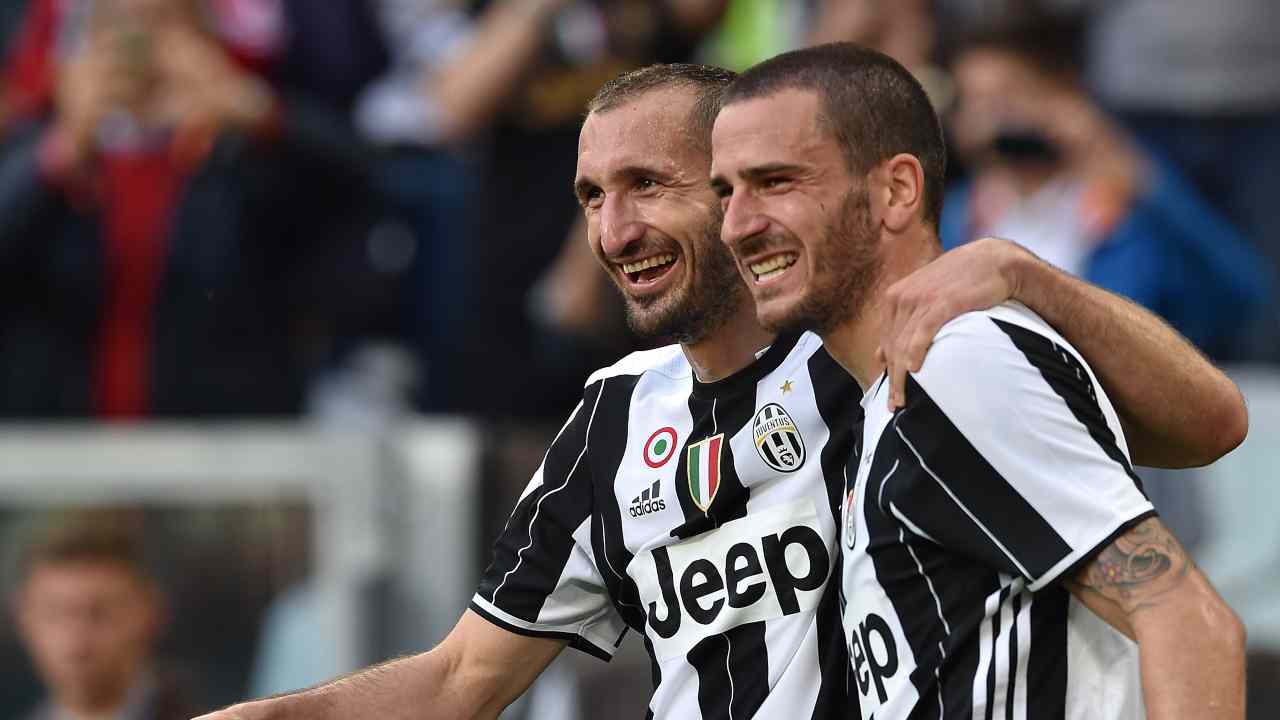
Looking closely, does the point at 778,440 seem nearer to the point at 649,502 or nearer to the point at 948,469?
Result: the point at 649,502

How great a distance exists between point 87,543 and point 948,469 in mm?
4667

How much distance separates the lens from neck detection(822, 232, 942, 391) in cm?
291

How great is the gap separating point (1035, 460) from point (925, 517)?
19cm

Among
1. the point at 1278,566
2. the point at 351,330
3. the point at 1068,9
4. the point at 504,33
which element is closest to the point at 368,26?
the point at 504,33

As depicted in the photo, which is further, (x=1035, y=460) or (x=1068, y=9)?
(x=1068, y=9)

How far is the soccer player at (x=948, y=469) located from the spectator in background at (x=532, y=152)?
384 cm

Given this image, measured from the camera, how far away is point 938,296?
2.68 metres

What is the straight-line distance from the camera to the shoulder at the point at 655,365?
3.46m

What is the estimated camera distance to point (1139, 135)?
6582 mm

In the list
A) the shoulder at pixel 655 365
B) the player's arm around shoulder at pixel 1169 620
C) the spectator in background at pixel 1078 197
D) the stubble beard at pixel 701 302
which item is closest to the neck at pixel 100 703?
the spectator in background at pixel 1078 197

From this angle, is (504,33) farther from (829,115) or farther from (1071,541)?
(1071,541)

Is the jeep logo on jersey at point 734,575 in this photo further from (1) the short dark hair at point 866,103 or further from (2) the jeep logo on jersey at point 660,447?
(1) the short dark hair at point 866,103

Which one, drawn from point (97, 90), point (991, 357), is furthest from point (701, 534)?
point (97, 90)

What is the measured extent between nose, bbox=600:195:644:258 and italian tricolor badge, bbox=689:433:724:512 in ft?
1.21
